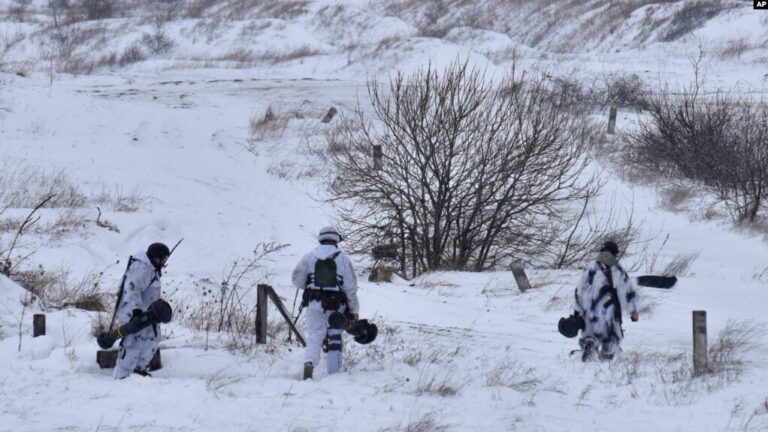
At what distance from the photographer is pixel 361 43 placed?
50.6 meters

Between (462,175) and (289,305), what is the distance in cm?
484

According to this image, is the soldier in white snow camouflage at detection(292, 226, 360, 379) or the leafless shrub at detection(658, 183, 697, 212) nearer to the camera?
the soldier in white snow camouflage at detection(292, 226, 360, 379)

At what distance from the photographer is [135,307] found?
866cm

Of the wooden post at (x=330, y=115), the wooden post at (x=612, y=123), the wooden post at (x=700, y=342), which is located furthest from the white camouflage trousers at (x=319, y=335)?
the wooden post at (x=330, y=115)

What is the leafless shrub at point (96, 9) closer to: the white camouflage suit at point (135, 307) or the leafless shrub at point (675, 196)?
the leafless shrub at point (675, 196)

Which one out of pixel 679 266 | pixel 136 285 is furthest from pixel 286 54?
pixel 136 285

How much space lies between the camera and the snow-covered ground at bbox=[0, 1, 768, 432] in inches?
307

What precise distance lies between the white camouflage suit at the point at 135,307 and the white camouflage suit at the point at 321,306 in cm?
146

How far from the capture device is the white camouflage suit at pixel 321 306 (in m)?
9.12

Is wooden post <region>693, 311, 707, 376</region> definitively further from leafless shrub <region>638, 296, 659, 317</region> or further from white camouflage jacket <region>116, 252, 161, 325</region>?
white camouflage jacket <region>116, 252, 161, 325</region>

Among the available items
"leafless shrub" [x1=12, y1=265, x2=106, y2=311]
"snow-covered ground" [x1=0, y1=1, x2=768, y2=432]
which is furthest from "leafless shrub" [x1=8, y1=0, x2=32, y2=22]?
"leafless shrub" [x1=12, y1=265, x2=106, y2=311]

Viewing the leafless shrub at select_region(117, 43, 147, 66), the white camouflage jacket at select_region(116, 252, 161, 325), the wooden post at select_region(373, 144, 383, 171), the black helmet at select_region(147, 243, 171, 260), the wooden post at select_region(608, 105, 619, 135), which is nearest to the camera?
the white camouflage jacket at select_region(116, 252, 161, 325)

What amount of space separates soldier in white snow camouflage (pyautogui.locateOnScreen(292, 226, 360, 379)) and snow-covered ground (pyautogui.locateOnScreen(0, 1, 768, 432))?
299 millimetres

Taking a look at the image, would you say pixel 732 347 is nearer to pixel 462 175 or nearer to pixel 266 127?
pixel 462 175
